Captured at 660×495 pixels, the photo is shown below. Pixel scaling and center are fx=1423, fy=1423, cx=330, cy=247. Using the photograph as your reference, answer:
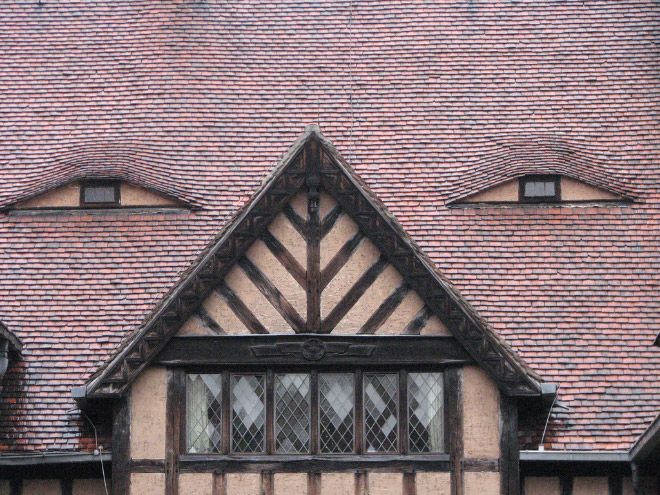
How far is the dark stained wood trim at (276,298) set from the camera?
15.1m

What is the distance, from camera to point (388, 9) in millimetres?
20734

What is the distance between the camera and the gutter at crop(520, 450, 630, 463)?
14.7 metres

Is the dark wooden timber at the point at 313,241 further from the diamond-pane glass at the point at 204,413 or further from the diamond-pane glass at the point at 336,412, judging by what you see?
the diamond-pane glass at the point at 204,413

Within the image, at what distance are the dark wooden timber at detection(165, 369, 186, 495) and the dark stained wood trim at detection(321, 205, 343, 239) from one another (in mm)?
2141

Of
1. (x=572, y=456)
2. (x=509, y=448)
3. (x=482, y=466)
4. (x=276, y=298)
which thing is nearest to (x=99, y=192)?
(x=276, y=298)

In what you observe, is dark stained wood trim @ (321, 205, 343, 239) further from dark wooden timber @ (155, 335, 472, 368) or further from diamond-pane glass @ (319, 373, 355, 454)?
diamond-pane glass @ (319, 373, 355, 454)

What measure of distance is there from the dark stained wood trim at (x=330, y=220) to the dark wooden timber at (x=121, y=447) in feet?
9.03

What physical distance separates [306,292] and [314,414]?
4.27 feet

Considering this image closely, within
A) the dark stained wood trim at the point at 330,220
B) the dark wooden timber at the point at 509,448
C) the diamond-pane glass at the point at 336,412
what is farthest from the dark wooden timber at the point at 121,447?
the dark wooden timber at the point at 509,448

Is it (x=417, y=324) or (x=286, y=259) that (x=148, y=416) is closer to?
(x=286, y=259)

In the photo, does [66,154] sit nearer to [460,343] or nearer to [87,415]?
[87,415]

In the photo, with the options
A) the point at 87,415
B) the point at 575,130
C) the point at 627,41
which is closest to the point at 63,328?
the point at 87,415

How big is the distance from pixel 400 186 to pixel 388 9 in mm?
4041

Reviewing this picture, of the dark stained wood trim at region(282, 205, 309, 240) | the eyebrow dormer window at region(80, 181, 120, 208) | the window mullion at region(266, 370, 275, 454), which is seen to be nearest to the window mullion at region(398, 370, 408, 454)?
the window mullion at region(266, 370, 275, 454)
